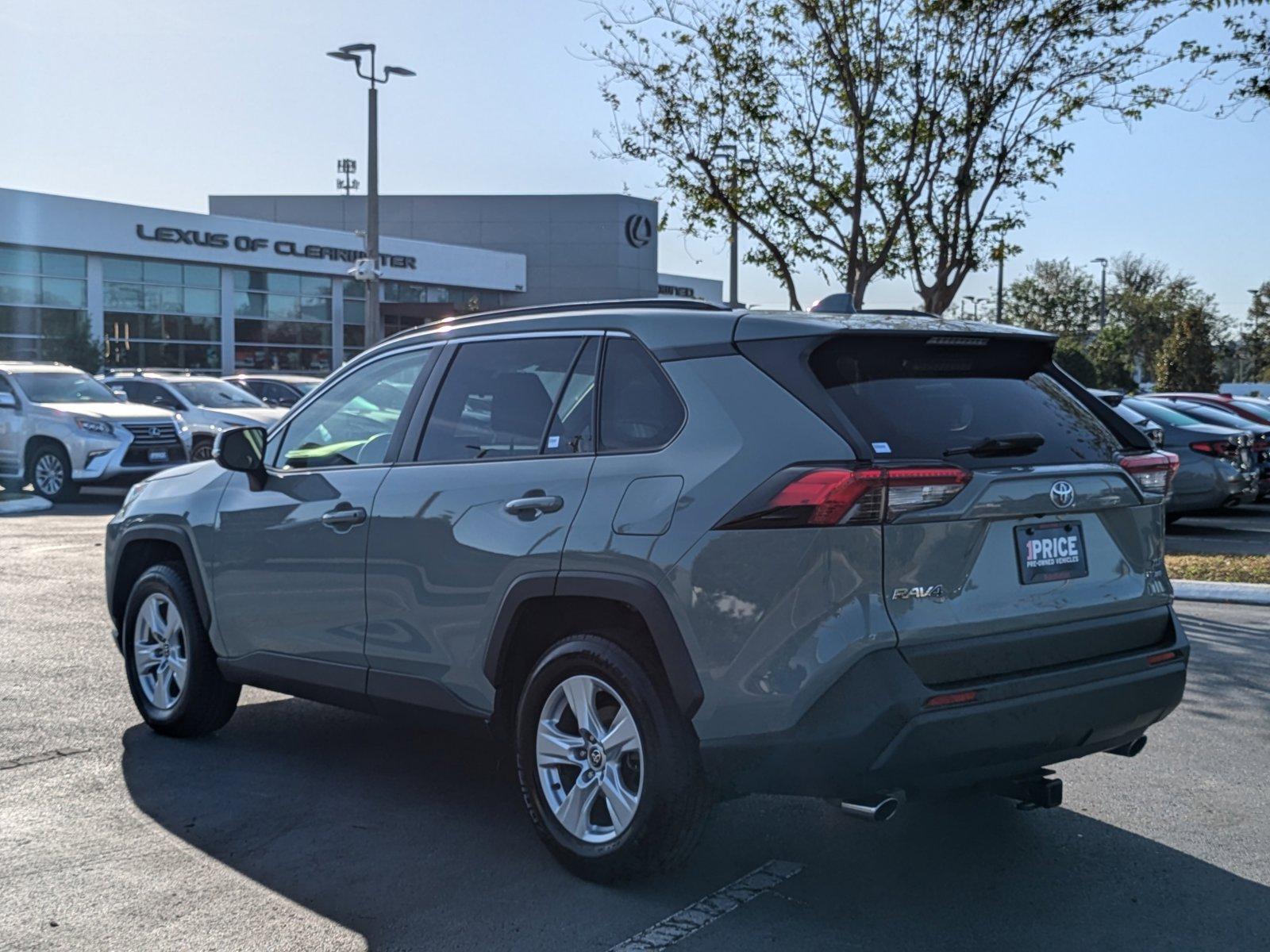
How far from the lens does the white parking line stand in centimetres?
420

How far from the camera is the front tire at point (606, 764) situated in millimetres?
4422

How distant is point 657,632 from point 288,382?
24.8 metres

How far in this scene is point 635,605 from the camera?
175 inches

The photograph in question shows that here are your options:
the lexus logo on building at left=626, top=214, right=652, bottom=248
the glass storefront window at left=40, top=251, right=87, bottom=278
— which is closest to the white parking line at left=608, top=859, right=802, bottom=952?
the glass storefront window at left=40, top=251, right=87, bottom=278

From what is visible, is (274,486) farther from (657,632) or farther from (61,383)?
(61,383)

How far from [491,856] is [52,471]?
53.3 feet

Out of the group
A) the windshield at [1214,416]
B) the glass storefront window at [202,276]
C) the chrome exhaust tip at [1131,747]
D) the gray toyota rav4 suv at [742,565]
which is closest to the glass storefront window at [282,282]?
the glass storefront window at [202,276]

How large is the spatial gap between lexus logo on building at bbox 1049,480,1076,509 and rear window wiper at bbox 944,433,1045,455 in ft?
0.46

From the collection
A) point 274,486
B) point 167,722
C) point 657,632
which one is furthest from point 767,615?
point 167,722

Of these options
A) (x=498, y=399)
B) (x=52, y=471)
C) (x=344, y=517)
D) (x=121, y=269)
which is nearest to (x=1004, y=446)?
(x=498, y=399)

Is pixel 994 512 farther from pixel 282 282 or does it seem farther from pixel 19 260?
pixel 282 282

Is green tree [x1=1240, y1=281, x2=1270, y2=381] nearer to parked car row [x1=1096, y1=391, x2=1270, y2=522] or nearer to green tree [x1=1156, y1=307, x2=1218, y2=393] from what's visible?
green tree [x1=1156, y1=307, x2=1218, y2=393]

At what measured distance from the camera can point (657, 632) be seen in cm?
439

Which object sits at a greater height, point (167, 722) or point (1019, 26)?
point (1019, 26)
